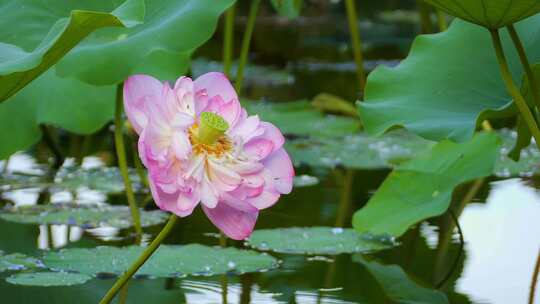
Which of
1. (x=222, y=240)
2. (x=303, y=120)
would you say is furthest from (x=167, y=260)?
(x=303, y=120)

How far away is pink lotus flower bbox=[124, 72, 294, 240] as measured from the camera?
115cm

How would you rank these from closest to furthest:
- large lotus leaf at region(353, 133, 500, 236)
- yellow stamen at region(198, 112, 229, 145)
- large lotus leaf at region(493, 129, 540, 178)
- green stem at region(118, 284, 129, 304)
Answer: yellow stamen at region(198, 112, 229, 145) → green stem at region(118, 284, 129, 304) → large lotus leaf at region(353, 133, 500, 236) → large lotus leaf at region(493, 129, 540, 178)

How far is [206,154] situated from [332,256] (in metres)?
0.89

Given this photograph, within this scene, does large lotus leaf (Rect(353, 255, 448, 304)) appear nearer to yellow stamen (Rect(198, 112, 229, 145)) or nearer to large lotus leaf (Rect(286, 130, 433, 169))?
yellow stamen (Rect(198, 112, 229, 145))

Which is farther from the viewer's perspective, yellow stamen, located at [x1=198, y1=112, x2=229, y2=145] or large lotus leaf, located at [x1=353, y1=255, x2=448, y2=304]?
large lotus leaf, located at [x1=353, y1=255, x2=448, y2=304]

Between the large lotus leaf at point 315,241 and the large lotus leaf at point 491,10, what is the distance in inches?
24.8

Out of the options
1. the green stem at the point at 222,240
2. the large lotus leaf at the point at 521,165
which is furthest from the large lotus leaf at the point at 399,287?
the large lotus leaf at the point at 521,165

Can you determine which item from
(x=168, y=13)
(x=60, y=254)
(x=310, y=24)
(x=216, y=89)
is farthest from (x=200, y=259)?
(x=310, y=24)

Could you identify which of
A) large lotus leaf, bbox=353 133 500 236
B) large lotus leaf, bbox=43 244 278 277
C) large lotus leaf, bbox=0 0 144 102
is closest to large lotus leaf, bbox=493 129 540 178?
large lotus leaf, bbox=353 133 500 236

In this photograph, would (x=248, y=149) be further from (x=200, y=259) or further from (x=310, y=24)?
(x=310, y=24)

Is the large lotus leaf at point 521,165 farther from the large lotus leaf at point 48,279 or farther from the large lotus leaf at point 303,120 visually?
the large lotus leaf at point 48,279

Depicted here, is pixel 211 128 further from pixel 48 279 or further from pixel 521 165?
pixel 521 165

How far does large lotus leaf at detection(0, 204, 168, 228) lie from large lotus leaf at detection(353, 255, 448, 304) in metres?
0.45

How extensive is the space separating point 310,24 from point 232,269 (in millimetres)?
4326
